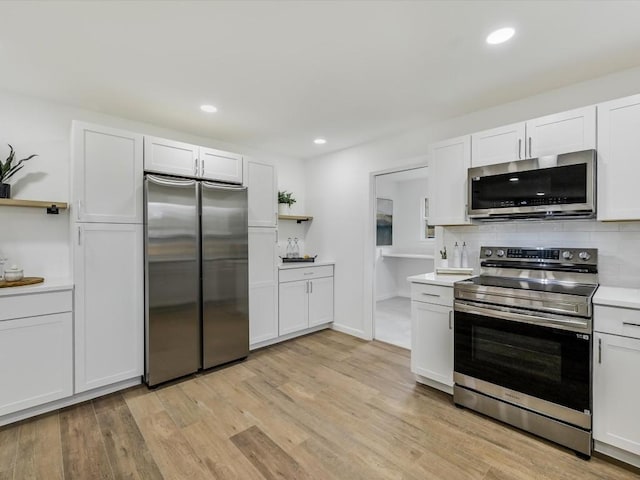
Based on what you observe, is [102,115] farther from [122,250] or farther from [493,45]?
[493,45]

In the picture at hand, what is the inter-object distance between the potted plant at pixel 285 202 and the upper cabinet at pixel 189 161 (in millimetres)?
1069

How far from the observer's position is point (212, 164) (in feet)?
10.5

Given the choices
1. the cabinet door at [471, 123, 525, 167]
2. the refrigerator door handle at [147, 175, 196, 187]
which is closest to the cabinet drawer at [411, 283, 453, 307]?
the cabinet door at [471, 123, 525, 167]

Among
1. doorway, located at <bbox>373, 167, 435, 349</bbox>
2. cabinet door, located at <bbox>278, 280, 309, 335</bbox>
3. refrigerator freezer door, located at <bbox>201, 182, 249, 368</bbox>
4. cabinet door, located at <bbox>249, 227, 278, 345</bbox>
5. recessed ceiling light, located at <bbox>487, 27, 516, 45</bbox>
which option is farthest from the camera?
doorway, located at <bbox>373, 167, 435, 349</bbox>

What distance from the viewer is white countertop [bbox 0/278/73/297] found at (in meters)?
2.17

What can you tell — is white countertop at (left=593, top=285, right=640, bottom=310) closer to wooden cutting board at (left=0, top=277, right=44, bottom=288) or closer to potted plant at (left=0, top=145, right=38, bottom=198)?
wooden cutting board at (left=0, top=277, right=44, bottom=288)

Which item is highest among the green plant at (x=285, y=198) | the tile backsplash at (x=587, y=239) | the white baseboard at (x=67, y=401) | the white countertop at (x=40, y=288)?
the green plant at (x=285, y=198)

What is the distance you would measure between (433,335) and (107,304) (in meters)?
2.81

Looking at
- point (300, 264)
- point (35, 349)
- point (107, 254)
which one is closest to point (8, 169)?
point (107, 254)

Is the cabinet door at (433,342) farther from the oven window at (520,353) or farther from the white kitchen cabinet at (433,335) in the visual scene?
the oven window at (520,353)

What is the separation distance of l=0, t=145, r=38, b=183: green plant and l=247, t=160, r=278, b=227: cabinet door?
1.94 metres

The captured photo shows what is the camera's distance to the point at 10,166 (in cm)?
254

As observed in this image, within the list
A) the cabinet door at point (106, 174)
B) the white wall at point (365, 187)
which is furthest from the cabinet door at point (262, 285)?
the cabinet door at point (106, 174)

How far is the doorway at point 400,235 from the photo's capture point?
6.13 metres
